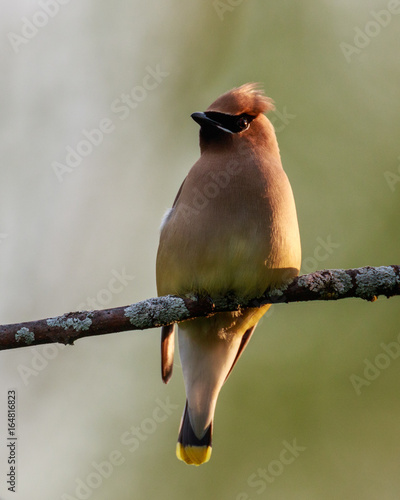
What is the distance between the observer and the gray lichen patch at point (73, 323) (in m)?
3.77

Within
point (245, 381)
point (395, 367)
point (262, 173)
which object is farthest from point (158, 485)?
point (262, 173)

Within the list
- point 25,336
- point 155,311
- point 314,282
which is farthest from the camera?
point 314,282

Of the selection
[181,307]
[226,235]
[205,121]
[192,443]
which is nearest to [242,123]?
[205,121]

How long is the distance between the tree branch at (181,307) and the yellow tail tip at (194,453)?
5.87 feet

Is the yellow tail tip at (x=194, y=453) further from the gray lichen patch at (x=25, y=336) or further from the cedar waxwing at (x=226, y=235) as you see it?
the gray lichen patch at (x=25, y=336)

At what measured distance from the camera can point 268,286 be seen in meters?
4.37

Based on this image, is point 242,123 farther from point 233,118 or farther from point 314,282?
point 314,282

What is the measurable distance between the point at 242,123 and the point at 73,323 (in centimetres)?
219

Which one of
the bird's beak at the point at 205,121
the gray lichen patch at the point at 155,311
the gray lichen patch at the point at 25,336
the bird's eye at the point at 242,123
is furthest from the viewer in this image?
the bird's eye at the point at 242,123

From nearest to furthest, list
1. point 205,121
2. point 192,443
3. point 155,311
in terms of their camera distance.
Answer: point 155,311 → point 205,121 → point 192,443

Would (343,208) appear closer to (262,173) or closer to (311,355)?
(311,355)

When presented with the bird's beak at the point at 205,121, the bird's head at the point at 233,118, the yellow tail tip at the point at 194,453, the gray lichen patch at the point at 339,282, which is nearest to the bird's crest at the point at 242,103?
the bird's head at the point at 233,118

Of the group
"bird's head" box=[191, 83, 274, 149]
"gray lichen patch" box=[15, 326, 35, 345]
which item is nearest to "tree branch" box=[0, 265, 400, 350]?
"gray lichen patch" box=[15, 326, 35, 345]

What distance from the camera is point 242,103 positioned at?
5.05 metres
